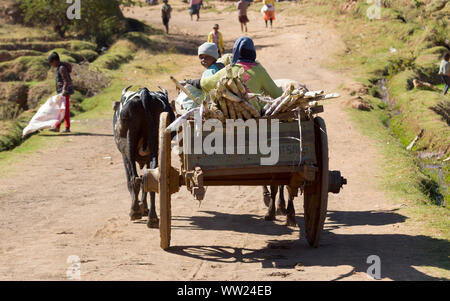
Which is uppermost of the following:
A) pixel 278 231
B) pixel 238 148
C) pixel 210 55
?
pixel 210 55

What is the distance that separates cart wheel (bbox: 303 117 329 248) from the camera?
6176 mm

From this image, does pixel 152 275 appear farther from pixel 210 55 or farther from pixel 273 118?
pixel 210 55

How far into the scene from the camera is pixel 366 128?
13945 mm

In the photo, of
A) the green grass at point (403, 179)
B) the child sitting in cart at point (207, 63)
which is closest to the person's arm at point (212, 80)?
the child sitting in cart at point (207, 63)

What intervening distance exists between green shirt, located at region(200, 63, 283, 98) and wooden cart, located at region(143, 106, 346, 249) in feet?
1.94

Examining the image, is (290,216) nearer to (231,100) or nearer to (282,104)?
(282,104)

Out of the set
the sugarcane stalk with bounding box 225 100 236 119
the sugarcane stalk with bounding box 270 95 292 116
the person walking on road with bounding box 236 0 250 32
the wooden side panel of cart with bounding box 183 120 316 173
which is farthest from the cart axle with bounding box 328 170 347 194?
the person walking on road with bounding box 236 0 250 32

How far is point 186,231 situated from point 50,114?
7.58 m

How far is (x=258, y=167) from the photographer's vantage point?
606cm

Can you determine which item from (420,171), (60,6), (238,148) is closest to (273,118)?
(238,148)

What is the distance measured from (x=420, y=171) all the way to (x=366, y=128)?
342 centimetres

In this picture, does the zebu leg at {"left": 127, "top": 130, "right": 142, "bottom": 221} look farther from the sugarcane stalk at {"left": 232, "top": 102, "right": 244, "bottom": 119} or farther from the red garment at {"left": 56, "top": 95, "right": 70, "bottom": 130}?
the red garment at {"left": 56, "top": 95, "right": 70, "bottom": 130}

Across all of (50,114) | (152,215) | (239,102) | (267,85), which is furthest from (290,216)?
(50,114)
